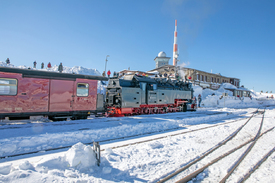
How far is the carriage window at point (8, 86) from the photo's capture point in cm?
811

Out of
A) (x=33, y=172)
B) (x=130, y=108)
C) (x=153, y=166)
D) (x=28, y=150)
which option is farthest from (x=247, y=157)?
(x=130, y=108)

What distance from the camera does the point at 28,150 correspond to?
18.3 feet

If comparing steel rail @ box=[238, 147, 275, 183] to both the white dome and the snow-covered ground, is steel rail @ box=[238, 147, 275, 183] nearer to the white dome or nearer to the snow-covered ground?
the snow-covered ground

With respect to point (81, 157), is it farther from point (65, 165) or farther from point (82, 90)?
point (82, 90)

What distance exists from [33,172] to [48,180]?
47cm

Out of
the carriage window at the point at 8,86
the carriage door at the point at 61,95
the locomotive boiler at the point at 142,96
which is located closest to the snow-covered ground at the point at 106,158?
the carriage door at the point at 61,95

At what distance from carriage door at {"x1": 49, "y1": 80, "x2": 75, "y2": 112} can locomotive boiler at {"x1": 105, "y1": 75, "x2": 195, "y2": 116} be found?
3.51 m

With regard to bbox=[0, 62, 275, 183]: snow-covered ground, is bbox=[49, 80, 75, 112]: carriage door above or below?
above

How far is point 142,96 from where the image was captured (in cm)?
1441

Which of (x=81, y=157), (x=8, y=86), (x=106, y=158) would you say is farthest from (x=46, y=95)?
(x=81, y=157)

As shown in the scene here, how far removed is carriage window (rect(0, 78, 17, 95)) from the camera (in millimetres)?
8109

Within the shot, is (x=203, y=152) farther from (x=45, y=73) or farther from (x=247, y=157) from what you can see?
(x=45, y=73)

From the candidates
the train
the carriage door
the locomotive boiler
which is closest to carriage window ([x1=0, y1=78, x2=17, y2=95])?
the train

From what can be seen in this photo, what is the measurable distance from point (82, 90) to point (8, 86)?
3756mm
